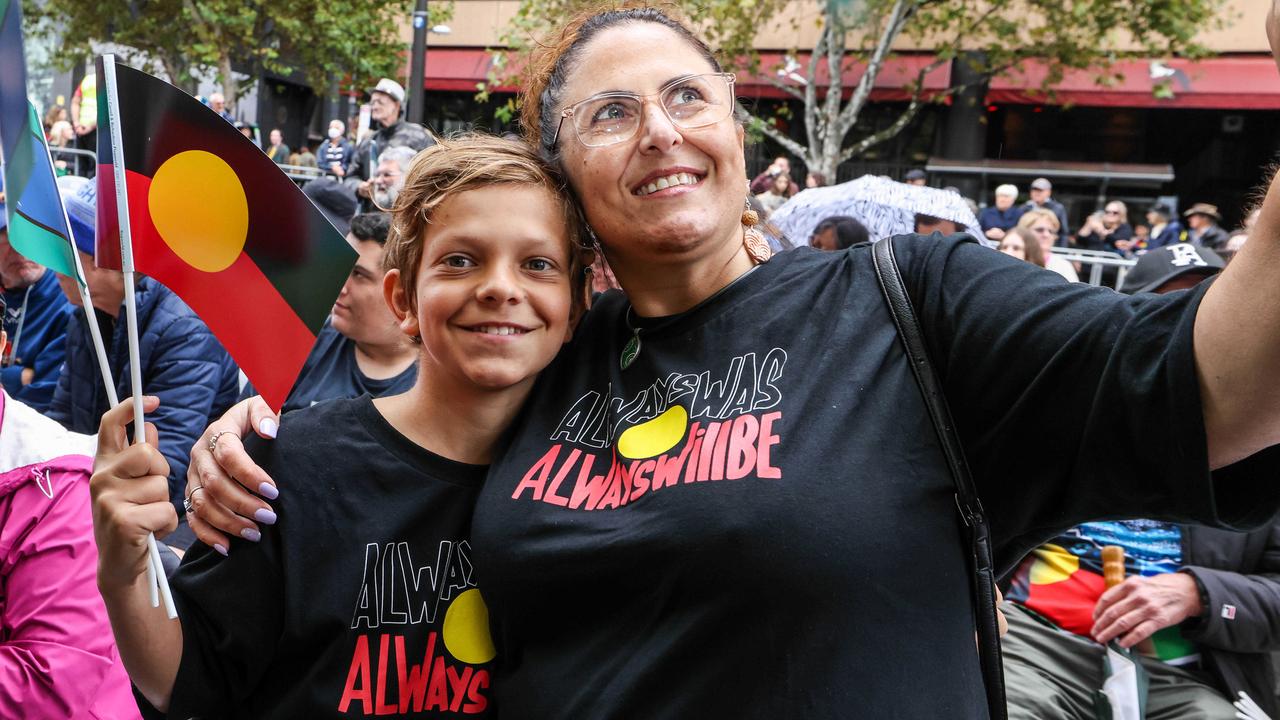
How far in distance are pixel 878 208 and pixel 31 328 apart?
4091mm

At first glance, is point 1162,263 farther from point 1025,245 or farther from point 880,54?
point 880,54

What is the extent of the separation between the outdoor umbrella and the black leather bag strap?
3.97 meters

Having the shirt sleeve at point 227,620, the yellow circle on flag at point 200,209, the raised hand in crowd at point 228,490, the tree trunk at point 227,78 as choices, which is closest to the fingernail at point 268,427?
the raised hand in crowd at point 228,490

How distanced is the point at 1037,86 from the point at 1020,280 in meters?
18.8

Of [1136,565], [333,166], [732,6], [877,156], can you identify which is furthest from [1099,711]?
[877,156]

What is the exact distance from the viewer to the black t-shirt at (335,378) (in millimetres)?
3734

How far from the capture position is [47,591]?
2.28 m

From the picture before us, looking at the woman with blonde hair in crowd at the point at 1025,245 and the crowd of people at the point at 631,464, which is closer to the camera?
the crowd of people at the point at 631,464

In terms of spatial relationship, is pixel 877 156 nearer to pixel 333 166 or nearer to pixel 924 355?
pixel 333 166

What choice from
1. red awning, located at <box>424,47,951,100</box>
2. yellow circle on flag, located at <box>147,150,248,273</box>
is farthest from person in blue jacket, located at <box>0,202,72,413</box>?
red awning, located at <box>424,47,951,100</box>

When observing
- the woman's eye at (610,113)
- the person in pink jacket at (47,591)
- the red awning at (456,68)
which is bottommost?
the person in pink jacket at (47,591)

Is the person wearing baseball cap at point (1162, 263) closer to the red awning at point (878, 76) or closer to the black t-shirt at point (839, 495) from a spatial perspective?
the black t-shirt at point (839, 495)

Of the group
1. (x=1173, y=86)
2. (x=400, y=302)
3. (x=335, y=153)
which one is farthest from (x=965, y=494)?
(x=1173, y=86)

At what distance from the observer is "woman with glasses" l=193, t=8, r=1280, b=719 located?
4.48 ft
